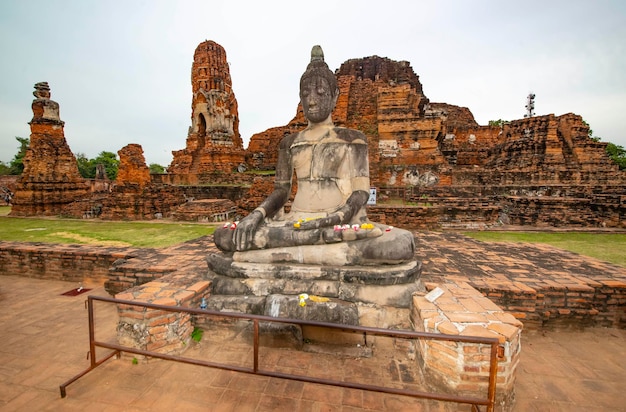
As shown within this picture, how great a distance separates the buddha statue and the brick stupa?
52.6 ft

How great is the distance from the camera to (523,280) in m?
4.04

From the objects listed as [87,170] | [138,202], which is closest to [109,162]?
[87,170]

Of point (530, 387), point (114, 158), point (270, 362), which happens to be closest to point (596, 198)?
point (530, 387)

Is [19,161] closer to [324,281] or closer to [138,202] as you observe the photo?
[138,202]

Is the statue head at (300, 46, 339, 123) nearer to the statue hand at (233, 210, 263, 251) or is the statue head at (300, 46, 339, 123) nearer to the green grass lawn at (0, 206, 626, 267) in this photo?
the statue hand at (233, 210, 263, 251)


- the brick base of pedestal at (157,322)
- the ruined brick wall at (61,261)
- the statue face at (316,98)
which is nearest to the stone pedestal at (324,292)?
the brick base of pedestal at (157,322)

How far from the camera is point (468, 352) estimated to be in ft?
7.47

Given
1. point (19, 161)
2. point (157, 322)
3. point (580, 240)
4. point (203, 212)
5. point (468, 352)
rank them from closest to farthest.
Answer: point (468, 352) → point (157, 322) → point (580, 240) → point (203, 212) → point (19, 161)

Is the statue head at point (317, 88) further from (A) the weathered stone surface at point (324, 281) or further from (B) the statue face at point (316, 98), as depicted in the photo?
(A) the weathered stone surface at point (324, 281)

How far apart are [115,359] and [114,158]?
52.7 metres

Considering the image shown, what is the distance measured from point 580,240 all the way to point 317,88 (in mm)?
7764

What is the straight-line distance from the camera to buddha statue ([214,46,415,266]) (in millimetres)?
3363

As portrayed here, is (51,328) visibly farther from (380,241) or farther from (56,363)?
(380,241)

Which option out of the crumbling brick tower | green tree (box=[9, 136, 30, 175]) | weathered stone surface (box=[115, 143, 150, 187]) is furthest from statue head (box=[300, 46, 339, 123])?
green tree (box=[9, 136, 30, 175])
